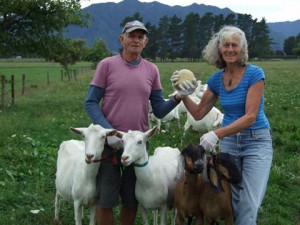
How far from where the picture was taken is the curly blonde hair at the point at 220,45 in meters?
4.29

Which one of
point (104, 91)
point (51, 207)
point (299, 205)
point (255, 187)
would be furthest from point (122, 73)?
point (299, 205)

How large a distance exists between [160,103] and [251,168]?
1377mm

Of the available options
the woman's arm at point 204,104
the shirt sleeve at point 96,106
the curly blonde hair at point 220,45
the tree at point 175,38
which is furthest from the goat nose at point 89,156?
the tree at point 175,38

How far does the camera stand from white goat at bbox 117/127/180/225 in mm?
4516

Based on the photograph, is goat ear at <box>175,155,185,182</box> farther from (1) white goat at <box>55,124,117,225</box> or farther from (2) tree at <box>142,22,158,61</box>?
(2) tree at <box>142,22,158,61</box>

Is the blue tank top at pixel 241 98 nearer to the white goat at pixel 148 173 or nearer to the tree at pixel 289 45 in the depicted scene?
the white goat at pixel 148 173

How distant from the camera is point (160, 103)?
5.14 m

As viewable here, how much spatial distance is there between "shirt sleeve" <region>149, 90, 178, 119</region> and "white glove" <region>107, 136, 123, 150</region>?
73cm

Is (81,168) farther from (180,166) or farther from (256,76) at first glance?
(256,76)

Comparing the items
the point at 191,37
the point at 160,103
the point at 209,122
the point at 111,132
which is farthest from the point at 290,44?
the point at 111,132

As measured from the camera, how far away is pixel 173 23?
130 metres

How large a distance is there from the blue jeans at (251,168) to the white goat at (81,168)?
132 centimetres

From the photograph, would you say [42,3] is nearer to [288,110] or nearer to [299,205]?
[288,110]

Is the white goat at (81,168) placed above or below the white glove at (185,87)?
below
